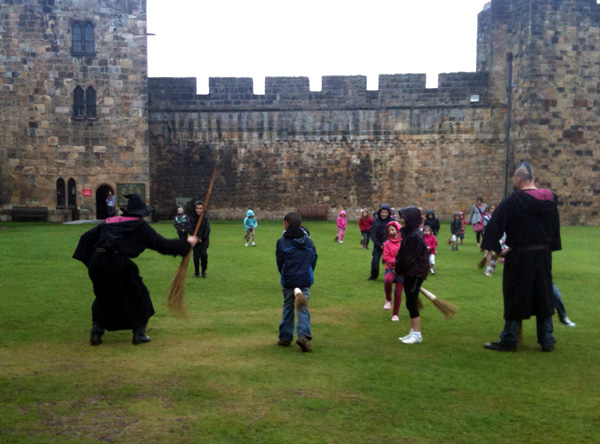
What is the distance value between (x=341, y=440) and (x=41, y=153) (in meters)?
24.3

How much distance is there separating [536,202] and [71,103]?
22510mm

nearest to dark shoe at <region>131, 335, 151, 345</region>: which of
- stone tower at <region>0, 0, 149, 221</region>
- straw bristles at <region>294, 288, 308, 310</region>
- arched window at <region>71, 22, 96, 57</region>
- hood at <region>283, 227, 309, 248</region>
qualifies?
straw bristles at <region>294, 288, 308, 310</region>

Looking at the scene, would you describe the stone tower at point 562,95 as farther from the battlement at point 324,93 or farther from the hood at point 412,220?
the hood at point 412,220

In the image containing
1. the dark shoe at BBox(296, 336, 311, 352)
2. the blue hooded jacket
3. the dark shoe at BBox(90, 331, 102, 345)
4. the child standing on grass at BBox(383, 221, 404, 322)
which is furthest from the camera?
the child standing on grass at BBox(383, 221, 404, 322)

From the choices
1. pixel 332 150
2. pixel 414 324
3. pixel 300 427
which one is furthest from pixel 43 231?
pixel 300 427

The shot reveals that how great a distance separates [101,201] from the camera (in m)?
27.7

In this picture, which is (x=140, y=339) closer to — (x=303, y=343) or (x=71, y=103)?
(x=303, y=343)

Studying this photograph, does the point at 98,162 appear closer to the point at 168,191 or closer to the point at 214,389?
the point at 168,191

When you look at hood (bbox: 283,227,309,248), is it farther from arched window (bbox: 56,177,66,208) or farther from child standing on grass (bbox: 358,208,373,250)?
arched window (bbox: 56,177,66,208)

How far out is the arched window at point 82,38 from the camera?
2612cm

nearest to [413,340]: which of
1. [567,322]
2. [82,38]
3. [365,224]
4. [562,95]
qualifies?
[567,322]

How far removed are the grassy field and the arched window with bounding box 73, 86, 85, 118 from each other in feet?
53.7

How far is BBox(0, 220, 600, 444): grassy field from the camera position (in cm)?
486

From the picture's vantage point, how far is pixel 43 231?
2227 centimetres
